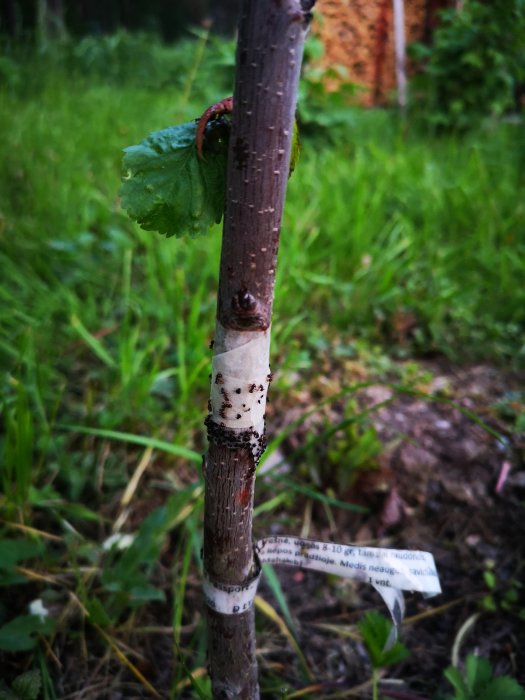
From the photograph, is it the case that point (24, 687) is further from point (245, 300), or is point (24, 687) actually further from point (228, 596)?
point (245, 300)

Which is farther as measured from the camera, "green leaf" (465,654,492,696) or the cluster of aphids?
"green leaf" (465,654,492,696)

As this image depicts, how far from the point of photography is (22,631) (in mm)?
741

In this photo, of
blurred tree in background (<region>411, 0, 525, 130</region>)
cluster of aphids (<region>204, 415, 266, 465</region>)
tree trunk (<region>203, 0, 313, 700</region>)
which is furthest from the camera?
blurred tree in background (<region>411, 0, 525, 130</region>)

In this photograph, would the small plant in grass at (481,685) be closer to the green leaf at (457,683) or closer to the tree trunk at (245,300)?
the green leaf at (457,683)

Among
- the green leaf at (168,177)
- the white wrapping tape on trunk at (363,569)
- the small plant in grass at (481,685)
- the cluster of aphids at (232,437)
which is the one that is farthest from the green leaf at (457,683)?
the green leaf at (168,177)

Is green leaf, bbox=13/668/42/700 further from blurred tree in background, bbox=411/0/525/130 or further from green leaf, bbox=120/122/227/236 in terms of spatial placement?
blurred tree in background, bbox=411/0/525/130

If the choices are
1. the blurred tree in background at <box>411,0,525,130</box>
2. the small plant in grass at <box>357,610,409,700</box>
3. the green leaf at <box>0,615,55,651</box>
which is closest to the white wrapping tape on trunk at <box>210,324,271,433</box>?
the small plant in grass at <box>357,610,409,700</box>

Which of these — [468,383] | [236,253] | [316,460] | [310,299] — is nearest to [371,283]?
[310,299]

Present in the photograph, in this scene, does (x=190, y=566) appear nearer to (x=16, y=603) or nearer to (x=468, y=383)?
(x=16, y=603)

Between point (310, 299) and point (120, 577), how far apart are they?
108cm

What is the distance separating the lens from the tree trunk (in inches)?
14.6

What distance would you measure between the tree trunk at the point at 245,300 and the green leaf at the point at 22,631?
1.03 feet

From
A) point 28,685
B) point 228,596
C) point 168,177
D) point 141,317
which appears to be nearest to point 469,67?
point 141,317

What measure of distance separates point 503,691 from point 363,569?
1.06ft
